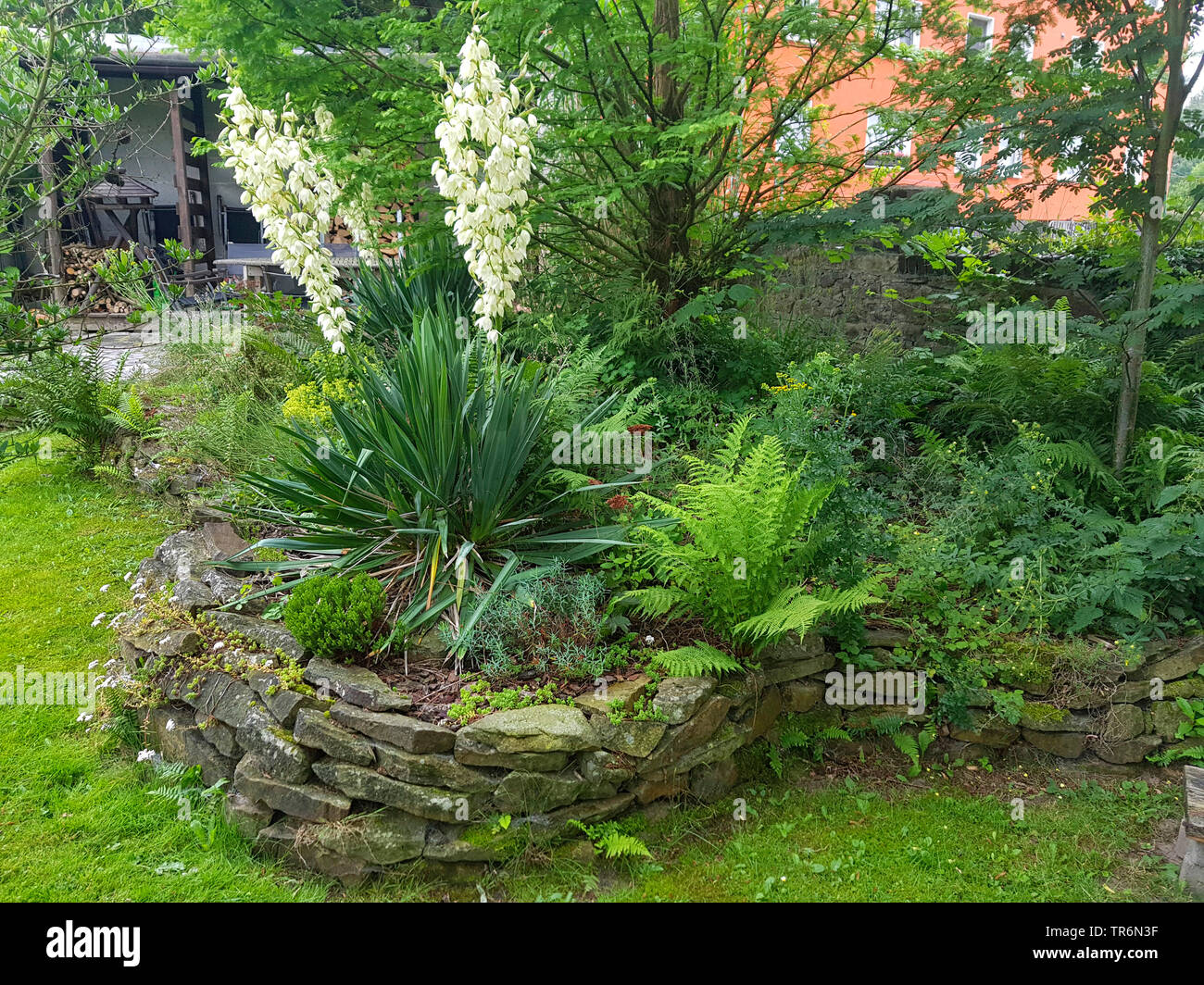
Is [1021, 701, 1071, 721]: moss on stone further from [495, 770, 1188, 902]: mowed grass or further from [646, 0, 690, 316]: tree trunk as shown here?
[646, 0, 690, 316]: tree trunk

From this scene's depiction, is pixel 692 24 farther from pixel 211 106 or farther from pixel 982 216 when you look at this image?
pixel 211 106

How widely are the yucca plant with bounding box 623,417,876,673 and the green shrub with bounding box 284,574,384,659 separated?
1.20 m

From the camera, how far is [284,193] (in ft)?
14.8

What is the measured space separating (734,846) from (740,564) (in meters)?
1.18

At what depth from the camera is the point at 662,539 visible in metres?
3.78

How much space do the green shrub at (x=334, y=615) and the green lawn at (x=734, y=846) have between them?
849 mm

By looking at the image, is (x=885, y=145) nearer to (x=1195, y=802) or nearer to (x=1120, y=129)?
(x=1120, y=129)

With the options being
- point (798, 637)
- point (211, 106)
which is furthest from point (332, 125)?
point (211, 106)

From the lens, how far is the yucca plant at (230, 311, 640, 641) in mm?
4023

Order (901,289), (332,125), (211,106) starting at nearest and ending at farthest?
1. (332,125)
2. (901,289)
3. (211,106)

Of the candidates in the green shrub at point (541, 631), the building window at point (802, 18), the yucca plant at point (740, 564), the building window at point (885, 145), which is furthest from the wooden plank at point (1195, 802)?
the building window at point (802, 18)

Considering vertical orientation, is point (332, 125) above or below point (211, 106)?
below

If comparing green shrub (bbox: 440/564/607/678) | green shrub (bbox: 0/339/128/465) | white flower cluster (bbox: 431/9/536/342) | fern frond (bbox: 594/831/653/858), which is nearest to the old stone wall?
white flower cluster (bbox: 431/9/536/342)
